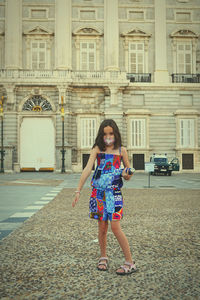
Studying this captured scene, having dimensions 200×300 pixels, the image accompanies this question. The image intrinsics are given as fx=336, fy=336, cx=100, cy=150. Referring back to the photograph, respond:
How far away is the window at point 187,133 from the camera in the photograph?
3023 centimetres

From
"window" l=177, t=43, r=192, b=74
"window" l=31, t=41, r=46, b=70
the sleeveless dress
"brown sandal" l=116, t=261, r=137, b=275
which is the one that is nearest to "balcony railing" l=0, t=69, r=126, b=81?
"window" l=31, t=41, r=46, b=70

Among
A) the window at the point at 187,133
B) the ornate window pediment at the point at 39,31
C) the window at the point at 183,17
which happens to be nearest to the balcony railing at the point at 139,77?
the window at the point at 187,133

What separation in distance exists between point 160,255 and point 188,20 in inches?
1229

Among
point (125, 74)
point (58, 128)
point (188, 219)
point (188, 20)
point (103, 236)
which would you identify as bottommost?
point (188, 219)

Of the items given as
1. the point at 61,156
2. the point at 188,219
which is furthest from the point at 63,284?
the point at 61,156

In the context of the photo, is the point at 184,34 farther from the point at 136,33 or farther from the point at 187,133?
the point at 187,133

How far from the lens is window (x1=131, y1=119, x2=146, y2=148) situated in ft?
98.5

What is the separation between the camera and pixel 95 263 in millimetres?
3785

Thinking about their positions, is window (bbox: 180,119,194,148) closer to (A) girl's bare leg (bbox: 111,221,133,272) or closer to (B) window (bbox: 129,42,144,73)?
(B) window (bbox: 129,42,144,73)

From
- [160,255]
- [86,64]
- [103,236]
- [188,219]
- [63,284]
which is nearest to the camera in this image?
[63,284]

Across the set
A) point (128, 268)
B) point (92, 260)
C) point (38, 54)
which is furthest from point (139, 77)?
point (128, 268)

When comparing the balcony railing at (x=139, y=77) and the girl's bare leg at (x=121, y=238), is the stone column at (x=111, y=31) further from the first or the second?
the girl's bare leg at (x=121, y=238)

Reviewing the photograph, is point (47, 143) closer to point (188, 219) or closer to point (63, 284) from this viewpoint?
point (188, 219)

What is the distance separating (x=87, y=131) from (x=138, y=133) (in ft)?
15.1
